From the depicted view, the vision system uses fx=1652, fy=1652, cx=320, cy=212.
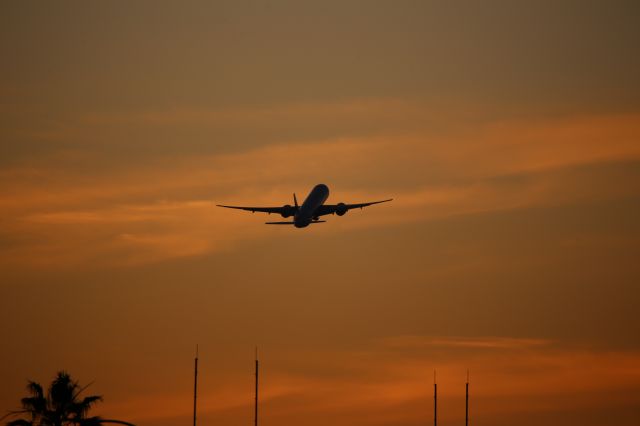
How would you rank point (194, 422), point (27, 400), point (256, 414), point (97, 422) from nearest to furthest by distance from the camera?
point (97, 422)
point (27, 400)
point (194, 422)
point (256, 414)

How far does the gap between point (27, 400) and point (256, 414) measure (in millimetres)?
32303

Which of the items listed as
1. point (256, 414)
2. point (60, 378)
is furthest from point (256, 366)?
point (60, 378)

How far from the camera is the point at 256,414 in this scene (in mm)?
190125

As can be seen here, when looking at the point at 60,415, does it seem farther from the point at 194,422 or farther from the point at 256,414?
the point at 256,414

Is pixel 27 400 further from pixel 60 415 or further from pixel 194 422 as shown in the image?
pixel 194 422

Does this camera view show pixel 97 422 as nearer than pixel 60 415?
Yes

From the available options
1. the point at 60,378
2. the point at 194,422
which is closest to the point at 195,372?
the point at 194,422

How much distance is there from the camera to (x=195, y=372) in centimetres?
18525

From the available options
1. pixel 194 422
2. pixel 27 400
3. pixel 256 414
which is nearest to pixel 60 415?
pixel 27 400

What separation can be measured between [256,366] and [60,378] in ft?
101

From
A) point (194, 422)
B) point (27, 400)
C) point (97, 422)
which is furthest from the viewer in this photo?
point (194, 422)

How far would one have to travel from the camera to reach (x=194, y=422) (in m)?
178

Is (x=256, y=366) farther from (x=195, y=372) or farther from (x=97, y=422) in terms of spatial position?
(x=97, y=422)

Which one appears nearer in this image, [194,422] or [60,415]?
[60,415]
